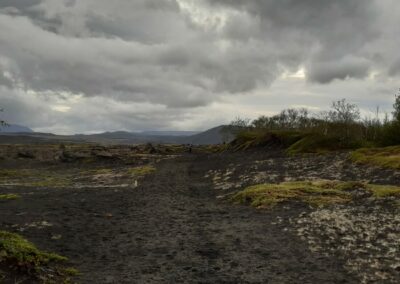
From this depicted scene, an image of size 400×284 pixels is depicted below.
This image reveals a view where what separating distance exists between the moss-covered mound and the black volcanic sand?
3.18 ft

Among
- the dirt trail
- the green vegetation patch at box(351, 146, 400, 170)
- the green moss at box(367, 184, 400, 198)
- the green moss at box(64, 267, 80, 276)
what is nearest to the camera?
the green moss at box(64, 267, 80, 276)

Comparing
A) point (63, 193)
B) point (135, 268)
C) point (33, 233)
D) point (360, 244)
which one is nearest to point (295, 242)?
point (360, 244)

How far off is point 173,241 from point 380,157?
117 ft

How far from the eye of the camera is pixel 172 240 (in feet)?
81.9

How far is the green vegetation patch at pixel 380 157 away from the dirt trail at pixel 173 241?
20.3 m

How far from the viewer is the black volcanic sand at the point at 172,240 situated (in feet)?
60.5

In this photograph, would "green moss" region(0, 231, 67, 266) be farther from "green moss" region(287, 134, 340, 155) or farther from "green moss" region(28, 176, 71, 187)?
"green moss" region(287, 134, 340, 155)

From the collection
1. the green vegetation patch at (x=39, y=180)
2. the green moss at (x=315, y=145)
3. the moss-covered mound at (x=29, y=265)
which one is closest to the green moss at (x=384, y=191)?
the moss-covered mound at (x=29, y=265)

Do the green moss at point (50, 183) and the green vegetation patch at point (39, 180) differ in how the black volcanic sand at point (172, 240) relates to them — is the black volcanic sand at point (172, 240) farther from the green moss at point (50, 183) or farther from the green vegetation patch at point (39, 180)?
the green vegetation patch at point (39, 180)

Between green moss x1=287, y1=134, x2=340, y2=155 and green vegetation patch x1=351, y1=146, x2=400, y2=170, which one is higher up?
green moss x1=287, y1=134, x2=340, y2=155

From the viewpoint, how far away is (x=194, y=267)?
64.2 feet

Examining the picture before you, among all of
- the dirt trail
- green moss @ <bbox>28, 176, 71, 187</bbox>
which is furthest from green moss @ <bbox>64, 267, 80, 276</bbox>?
green moss @ <bbox>28, 176, 71, 187</bbox>

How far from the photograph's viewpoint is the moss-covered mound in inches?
625

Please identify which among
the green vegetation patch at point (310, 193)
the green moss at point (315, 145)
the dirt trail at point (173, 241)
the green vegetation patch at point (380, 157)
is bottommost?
the dirt trail at point (173, 241)
